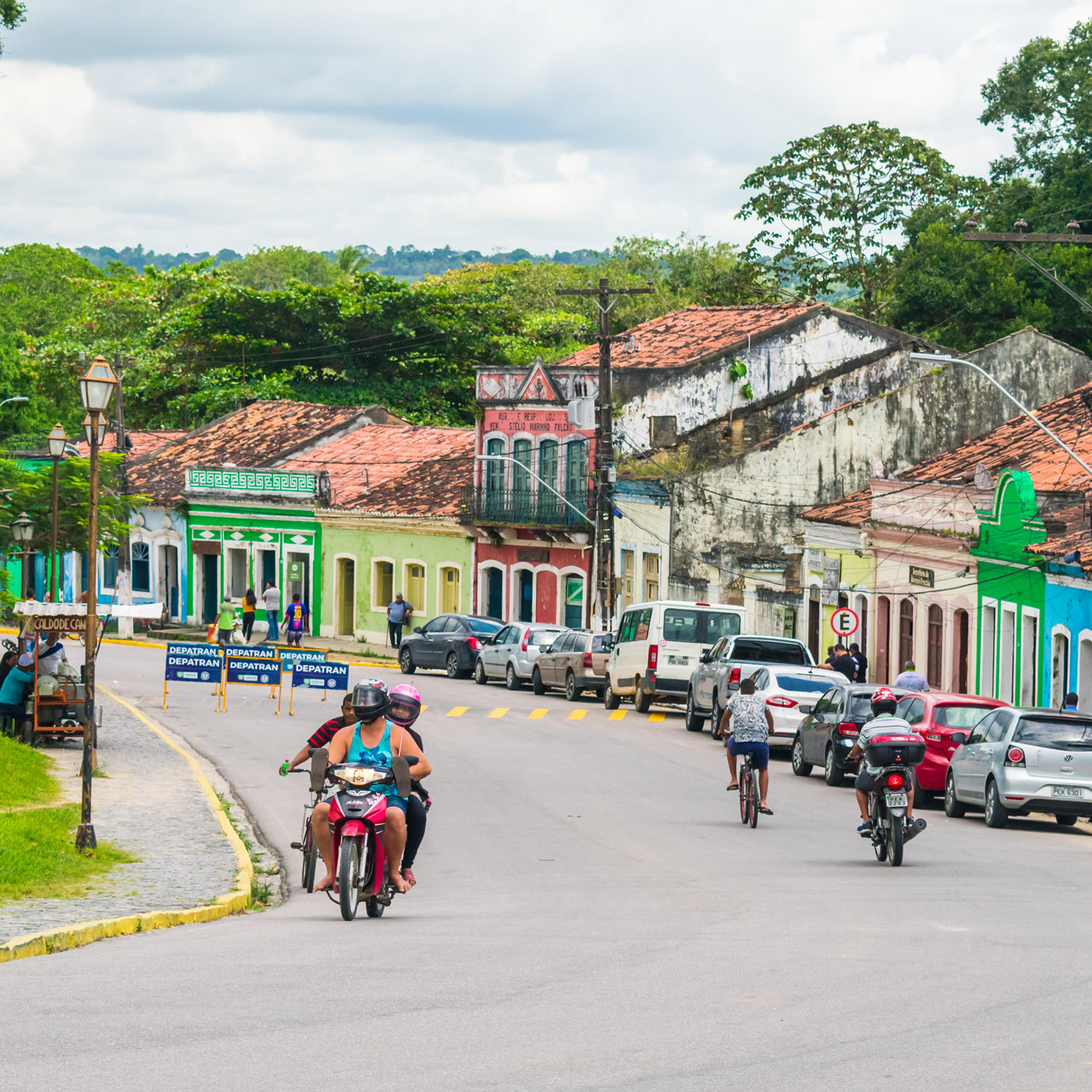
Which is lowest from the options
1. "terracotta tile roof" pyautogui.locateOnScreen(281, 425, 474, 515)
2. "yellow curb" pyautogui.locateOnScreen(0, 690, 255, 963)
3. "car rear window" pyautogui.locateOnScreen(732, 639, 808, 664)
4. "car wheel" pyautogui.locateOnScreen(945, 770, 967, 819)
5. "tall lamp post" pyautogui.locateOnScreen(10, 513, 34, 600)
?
"car wheel" pyautogui.locateOnScreen(945, 770, 967, 819)

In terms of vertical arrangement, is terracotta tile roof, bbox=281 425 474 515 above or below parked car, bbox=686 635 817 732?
above

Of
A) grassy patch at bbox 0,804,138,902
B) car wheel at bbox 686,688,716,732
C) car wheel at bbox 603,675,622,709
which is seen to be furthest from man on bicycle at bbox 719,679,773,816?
car wheel at bbox 603,675,622,709

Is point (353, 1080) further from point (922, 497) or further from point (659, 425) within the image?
point (659, 425)

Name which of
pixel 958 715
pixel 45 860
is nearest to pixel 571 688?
pixel 958 715

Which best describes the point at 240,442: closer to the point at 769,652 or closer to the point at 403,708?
the point at 769,652

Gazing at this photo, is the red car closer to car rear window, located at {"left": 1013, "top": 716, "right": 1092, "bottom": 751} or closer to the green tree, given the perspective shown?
car rear window, located at {"left": 1013, "top": 716, "right": 1092, "bottom": 751}

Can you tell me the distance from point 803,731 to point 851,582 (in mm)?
15627

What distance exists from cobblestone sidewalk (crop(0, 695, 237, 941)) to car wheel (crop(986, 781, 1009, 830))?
29.4 ft

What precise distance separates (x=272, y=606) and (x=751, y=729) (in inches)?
1556

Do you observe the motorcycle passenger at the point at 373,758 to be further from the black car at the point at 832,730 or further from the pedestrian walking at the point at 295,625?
the pedestrian walking at the point at 295,625

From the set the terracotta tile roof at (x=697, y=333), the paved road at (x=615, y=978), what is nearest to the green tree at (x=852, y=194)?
the terracotta tile roof at (x=697, y=333)

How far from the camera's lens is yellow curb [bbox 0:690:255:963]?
36.2 feet

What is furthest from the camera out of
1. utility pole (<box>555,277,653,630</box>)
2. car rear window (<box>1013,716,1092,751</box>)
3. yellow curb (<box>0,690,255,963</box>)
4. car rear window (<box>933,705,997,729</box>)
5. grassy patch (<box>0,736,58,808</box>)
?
utility pole (<box>555,277,653,630</box>)

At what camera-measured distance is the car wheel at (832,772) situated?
25.3 m
